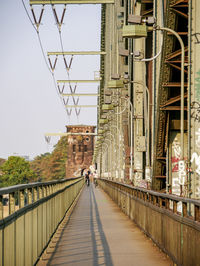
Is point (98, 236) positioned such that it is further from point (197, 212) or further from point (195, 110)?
point (197, 212)

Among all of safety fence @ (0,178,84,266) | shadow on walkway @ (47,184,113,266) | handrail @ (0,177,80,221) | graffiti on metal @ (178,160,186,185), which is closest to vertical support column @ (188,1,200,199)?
graffiti on metal @ (178,160,186,185)

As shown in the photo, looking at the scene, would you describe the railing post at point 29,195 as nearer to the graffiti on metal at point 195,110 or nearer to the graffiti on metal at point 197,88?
the graffiti on metal at point 195,110

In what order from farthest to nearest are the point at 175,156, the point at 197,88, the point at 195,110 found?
the point at 175,156 → the point at 197,88 → the point at 195,110

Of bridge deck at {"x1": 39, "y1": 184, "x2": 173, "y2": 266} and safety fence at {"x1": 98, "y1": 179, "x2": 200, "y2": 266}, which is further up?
safety fence at {"x1": 98, "y1": 179, "x2": 200, "y2": 266}

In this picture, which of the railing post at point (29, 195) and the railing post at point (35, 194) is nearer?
the railing post at point (29, 195)

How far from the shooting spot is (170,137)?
2750 centimetres

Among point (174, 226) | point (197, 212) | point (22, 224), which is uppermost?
point (197, 212)

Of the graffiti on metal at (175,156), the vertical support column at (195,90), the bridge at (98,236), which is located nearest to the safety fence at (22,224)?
the bridge at (98,236)

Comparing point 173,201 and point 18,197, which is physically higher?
point 18,197

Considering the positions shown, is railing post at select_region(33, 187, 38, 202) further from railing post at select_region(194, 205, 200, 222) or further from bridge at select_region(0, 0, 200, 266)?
railing post at select_region(194, 205, 200, 222)

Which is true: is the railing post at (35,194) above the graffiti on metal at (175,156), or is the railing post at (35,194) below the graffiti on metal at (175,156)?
below

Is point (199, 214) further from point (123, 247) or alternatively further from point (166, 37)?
point (166, 37)

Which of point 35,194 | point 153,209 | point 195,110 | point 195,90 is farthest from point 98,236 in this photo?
point 35,194

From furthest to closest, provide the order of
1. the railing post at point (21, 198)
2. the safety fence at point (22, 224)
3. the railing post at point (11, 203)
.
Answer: the railing post at point (21, 198) → the railing post at point (11, 203) → the safety fence at point (22, 224)
